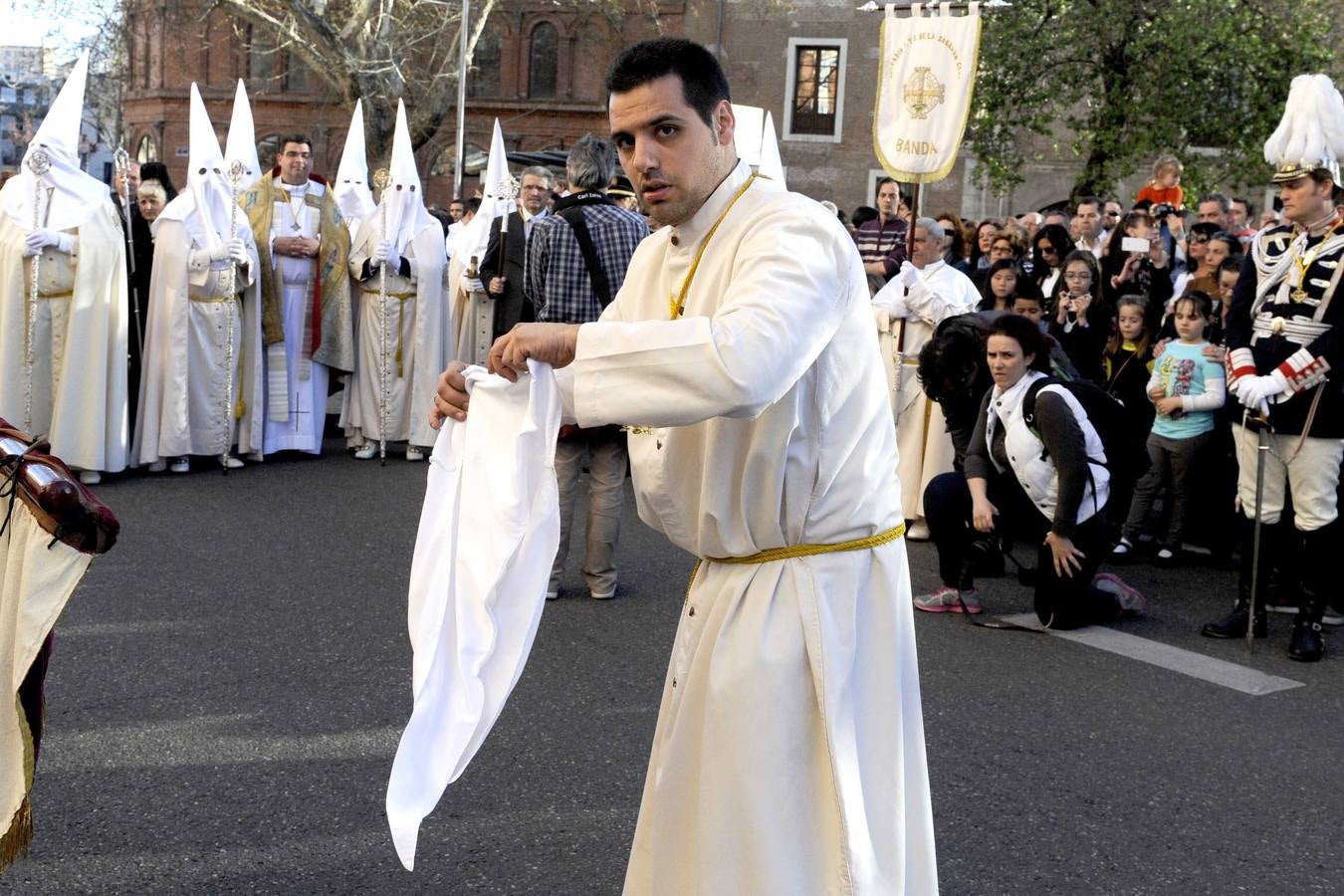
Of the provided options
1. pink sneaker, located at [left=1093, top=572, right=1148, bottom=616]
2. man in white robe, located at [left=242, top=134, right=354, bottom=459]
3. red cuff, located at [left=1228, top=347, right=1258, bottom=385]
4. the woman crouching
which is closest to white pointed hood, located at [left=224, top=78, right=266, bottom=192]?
man in white robe, located at [left=242, top=134, right=354, bottom=459]

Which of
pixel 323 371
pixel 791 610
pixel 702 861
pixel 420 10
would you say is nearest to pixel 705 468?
pixel 791 610

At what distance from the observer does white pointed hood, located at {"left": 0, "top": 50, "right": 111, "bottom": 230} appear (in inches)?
393

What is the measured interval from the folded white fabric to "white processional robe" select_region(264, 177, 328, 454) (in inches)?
355

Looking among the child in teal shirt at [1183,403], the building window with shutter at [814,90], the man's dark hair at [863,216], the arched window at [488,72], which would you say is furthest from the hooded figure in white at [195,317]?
the arched window at [488,72]

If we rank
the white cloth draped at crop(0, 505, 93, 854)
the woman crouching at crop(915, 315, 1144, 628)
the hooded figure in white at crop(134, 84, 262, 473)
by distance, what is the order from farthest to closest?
1. the hooded figure in white at crop(134, 84, 262, 473)
2. the woman crouching at crop(915, 315, 1144, 628)
3. the white cloth draped at crop(0, 505, 93, 854)

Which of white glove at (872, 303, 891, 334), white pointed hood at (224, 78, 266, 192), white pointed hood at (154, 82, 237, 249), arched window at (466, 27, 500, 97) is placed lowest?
white glove at (872, 303, 891, 334)

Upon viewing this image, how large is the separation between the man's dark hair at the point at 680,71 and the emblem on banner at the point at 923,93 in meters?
7.06

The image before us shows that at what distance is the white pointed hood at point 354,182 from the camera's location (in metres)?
12.3

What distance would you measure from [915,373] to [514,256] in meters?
2.91

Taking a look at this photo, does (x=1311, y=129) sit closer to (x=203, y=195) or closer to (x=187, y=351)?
(x=203, y=195)

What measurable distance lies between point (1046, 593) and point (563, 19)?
3728 cm

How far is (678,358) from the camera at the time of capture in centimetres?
236

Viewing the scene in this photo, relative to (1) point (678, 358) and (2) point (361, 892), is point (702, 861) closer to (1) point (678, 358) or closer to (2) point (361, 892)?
(1) point (678, 358)

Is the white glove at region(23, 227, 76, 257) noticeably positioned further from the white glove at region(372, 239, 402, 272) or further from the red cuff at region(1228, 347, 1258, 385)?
the red cuff at region(1228, 347, 1258, 385)
